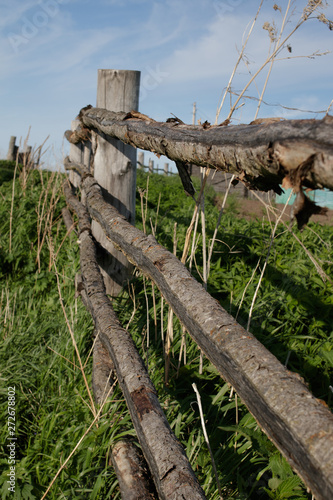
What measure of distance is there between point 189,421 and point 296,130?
67.1 inches

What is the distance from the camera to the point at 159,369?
272 centimetres

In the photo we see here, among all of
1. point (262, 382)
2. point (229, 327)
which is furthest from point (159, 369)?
point (262, 382)

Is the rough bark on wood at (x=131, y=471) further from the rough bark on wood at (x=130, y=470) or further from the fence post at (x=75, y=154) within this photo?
the fence post at (x=75, y=154)

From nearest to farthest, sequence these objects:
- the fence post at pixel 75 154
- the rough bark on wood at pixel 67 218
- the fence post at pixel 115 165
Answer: the fence post at pixel 115 165 → the rough bark on wood at pixel 67 218 → the fence post at pixel 75 154

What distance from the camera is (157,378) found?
2621mm

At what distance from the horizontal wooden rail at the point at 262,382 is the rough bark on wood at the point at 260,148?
480mm

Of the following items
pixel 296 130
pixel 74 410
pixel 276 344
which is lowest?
pixel 74 410

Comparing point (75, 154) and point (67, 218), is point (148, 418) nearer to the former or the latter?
point (67, 218)

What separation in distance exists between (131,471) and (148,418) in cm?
32

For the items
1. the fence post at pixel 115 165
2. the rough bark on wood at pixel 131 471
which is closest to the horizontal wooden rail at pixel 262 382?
the rough bark on wood at pixel 131 471

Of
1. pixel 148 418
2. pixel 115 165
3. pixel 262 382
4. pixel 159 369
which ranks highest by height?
pixel 115 165

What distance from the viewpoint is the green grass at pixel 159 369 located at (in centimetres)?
200

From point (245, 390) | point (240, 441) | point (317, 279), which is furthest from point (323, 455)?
point (317, 279)

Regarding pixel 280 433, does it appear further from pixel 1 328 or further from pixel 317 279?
pixel 1 328
